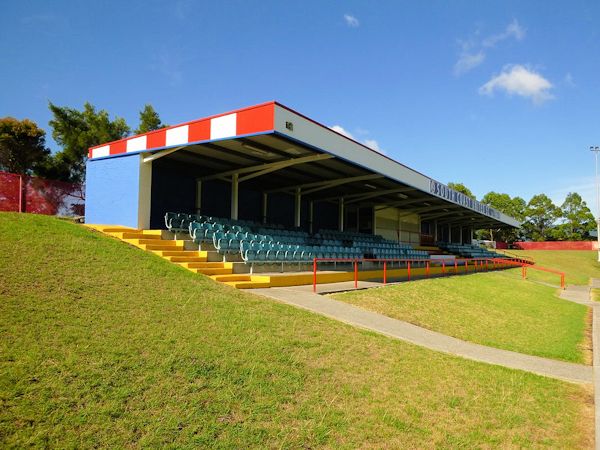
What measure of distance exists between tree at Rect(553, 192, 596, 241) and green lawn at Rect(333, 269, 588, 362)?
270ft

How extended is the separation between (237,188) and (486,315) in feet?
38.0

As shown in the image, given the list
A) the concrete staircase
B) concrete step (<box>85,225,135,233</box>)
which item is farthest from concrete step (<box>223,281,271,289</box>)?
concrete step (<box>85,225,135,233</box>)

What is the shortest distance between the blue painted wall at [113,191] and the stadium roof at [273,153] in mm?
393

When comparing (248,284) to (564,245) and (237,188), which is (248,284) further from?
(564,245)

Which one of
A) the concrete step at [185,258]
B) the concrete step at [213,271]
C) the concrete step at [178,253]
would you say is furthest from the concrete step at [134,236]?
the concrete step at [213,271]

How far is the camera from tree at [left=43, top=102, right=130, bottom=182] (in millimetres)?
34938

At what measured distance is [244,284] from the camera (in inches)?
420

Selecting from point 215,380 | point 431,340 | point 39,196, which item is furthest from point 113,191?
point 215,380

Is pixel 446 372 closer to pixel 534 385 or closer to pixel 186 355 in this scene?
pixel 534 385

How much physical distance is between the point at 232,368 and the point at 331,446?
1.54 metres

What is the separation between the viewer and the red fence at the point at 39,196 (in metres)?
16.0

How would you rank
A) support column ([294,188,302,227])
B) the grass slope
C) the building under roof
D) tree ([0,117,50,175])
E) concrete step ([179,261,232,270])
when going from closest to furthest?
the grass slope → concrete step ([179,261,232,270]) → the building under roof → support column ([294,188,302,227]) → tree ([0,117,50,175])

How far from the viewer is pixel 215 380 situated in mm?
4496

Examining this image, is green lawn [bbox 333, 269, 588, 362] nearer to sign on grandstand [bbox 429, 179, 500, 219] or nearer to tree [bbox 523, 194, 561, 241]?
sign on grandstand [bbox 429, 179, 500, 219]
